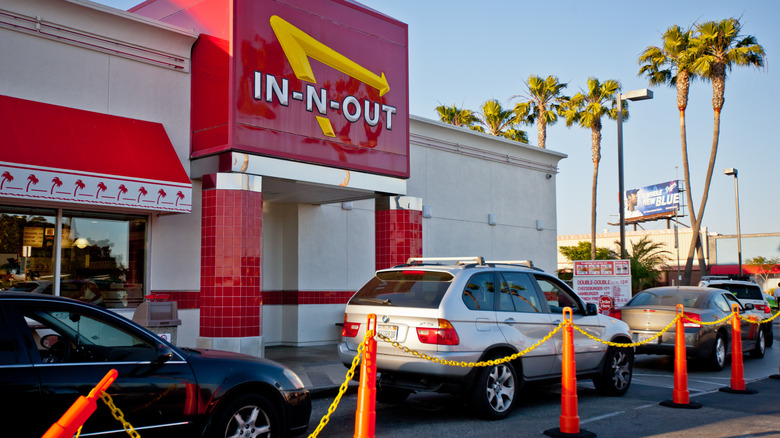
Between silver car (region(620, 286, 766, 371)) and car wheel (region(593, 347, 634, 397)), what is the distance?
8.21 ft

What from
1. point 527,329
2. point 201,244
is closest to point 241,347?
point 201,244

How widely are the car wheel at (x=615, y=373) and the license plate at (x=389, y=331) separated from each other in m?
3.36

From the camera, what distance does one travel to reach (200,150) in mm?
12180

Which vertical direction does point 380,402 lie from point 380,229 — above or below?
below

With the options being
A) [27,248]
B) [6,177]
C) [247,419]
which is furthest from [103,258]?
[247,419]

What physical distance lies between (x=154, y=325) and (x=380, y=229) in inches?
239

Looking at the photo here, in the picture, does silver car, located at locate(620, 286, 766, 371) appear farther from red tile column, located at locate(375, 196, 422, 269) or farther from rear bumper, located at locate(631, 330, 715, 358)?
red tile column, located at locate(375, 196, 422, 269)

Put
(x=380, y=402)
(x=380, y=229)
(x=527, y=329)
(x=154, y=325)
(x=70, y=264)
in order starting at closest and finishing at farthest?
(x=527, y=329), (x=380, y=402), (x=154, y=325), (x=70, y=264), (x=380, y=229)

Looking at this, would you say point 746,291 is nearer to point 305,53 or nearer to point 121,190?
point 305,53

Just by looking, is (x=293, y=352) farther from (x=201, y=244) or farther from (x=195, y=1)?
(x=195, y=1)

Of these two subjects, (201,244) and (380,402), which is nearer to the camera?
(380,402)

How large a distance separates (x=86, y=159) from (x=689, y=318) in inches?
402

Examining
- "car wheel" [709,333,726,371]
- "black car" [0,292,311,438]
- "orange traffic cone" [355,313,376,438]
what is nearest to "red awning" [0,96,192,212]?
"black car" [0,292,311,438]

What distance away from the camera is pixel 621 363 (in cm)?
984
